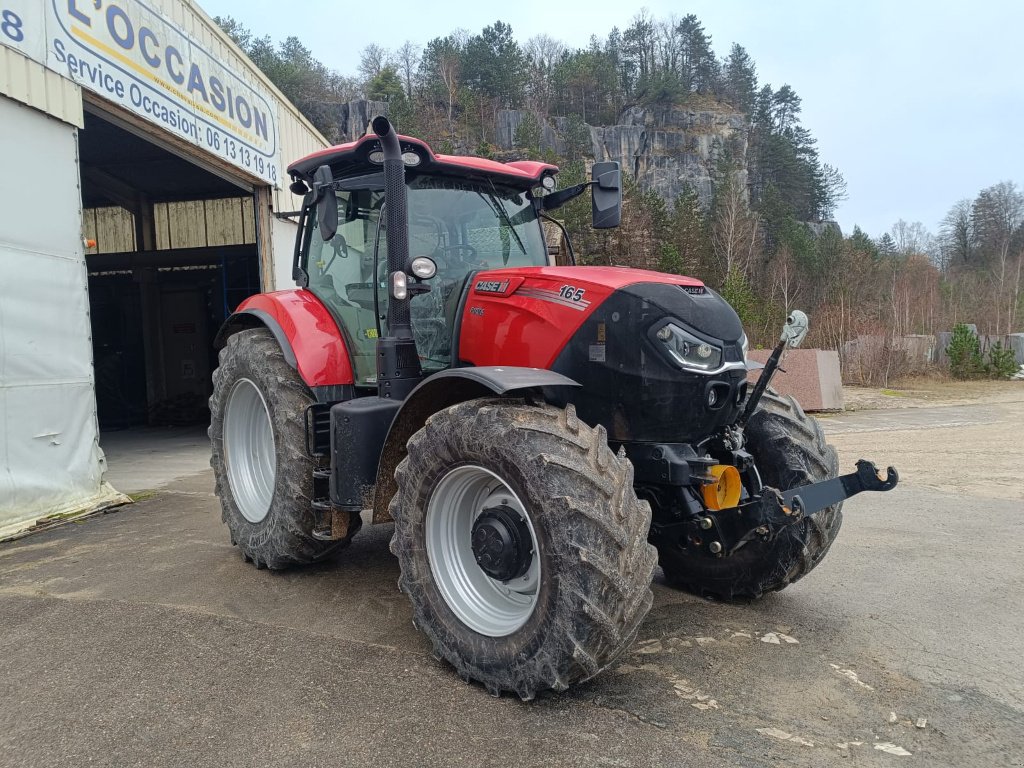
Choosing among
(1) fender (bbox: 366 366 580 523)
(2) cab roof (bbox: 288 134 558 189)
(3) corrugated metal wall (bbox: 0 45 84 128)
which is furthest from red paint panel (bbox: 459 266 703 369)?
(3) corrugated metal wall (bbox: 0 45 84 128)

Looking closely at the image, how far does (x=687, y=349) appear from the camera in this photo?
312 centimetres

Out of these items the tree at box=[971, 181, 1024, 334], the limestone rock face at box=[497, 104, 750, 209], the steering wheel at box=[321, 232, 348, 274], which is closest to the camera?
the steering wheel at box=[321, 232, 348, 274]

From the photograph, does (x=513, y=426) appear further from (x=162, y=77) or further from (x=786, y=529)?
(x=162, y=77)

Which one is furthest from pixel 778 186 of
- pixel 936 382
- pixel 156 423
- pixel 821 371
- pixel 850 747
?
pixel 850 747

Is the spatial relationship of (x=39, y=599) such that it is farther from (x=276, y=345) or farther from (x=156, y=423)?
(x=156, y=423)

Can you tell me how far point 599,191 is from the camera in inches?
159

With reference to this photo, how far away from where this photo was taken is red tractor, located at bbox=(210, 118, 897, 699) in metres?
2.70

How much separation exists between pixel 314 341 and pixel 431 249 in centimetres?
90

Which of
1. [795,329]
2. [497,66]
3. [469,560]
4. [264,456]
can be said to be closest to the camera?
[795,329]

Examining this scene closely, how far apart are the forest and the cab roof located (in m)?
19.2

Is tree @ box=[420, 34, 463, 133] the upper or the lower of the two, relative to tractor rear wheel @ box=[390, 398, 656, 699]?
upper

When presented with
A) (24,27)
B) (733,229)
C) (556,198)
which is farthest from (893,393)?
(733,229)

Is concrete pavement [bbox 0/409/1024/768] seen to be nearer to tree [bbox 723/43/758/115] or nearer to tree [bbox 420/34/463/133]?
tree [bbox 420/34/463/133]

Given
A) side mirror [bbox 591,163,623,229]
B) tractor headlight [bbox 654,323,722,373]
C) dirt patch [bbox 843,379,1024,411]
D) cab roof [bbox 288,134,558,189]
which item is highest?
cab roof [bbox 288,134,558,189]
